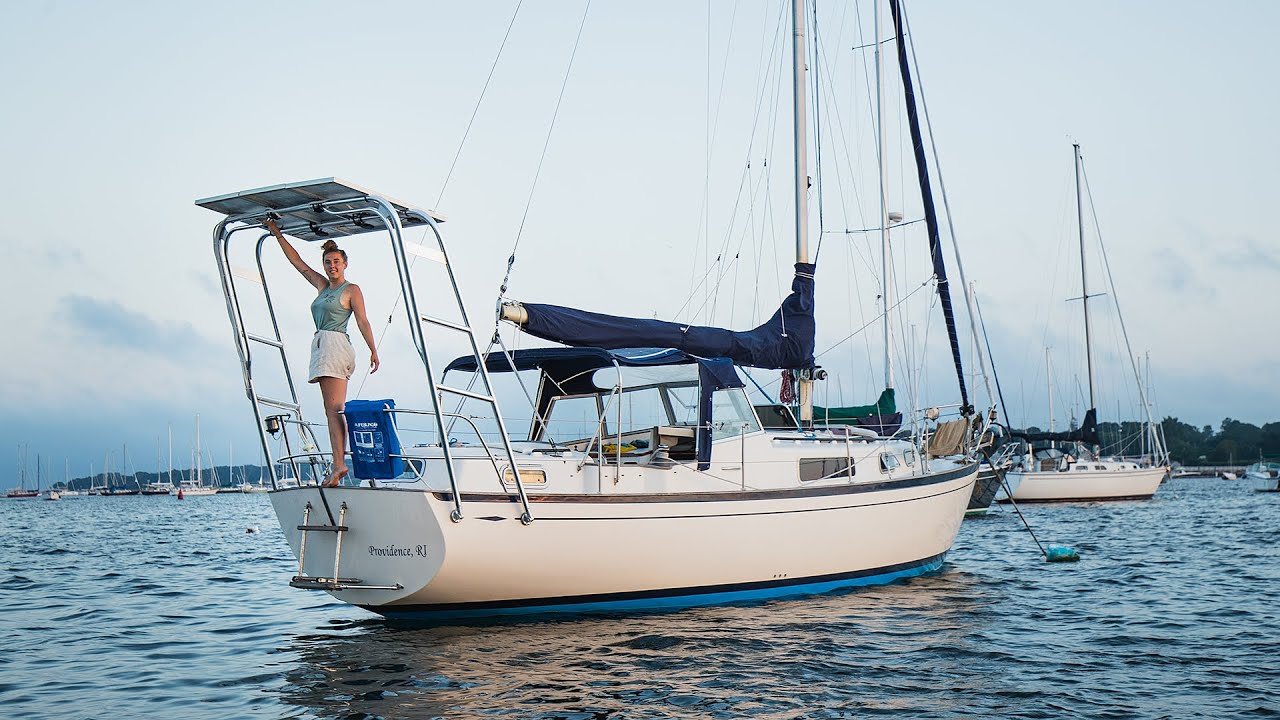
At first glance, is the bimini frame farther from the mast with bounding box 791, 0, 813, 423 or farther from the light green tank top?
the mast with bounding box 791, 0, 813, 423

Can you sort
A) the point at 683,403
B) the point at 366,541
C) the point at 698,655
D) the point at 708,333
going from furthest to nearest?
the point at 708,333
the point at 683,403
the point at 366,541
the point at 698,655

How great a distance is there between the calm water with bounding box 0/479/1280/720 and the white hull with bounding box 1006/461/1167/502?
931 inches

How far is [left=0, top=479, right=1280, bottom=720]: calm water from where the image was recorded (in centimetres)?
686

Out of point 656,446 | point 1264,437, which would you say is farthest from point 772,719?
point 1264,437

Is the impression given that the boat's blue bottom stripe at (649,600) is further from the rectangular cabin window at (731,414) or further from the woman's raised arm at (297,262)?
the woman's raised arm at (297,262)

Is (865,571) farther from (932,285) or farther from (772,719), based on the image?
(772,719)

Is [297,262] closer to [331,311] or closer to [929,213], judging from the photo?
[331,311]

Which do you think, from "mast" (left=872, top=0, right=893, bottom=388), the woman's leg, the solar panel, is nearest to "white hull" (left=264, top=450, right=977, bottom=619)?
the woman's leg

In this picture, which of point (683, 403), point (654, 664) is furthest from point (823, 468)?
point (654, 664)

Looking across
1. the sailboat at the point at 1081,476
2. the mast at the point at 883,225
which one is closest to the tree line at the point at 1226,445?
the sailboat at the point at 1081,476

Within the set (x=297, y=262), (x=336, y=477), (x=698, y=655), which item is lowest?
(x=698, y=655)

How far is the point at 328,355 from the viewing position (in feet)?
26.8

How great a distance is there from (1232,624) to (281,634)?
9.56 m

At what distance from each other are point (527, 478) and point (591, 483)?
0.78m
